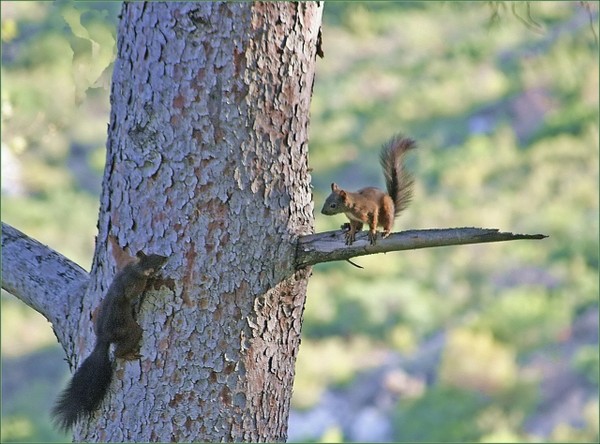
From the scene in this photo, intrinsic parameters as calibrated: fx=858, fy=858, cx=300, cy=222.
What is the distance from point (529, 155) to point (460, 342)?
251 cm

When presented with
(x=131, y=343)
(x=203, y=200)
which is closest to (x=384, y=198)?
(x=203, y=200)

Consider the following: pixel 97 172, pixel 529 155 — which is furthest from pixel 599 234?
pixel 97 172

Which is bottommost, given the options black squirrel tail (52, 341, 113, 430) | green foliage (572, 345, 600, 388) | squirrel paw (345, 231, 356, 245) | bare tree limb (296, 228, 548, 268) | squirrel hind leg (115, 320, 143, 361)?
black squirrel tail (52, 341, 113, 430)

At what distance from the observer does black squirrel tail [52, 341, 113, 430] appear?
1.62m

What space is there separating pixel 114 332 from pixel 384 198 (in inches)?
29.9

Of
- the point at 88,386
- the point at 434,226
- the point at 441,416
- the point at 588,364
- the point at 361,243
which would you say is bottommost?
the point at 88,386

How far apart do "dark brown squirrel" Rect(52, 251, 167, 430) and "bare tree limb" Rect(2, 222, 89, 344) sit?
0.55 feet

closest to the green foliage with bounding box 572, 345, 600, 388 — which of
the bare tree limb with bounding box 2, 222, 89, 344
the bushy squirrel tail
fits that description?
the bushy squirrel tail

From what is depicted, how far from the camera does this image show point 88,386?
5.31 ft

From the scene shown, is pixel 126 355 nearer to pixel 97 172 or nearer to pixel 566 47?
pixel 97 172

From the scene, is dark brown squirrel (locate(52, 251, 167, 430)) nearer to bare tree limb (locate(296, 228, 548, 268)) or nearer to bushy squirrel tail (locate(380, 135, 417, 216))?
bare tree limb (locate(296, 228, 548, 268))

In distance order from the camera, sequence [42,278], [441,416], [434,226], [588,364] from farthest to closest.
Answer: [434,226], [588,364], [441,416], [42,278]

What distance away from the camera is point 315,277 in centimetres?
621

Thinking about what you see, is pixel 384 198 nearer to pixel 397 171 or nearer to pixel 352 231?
pixel 397 171
